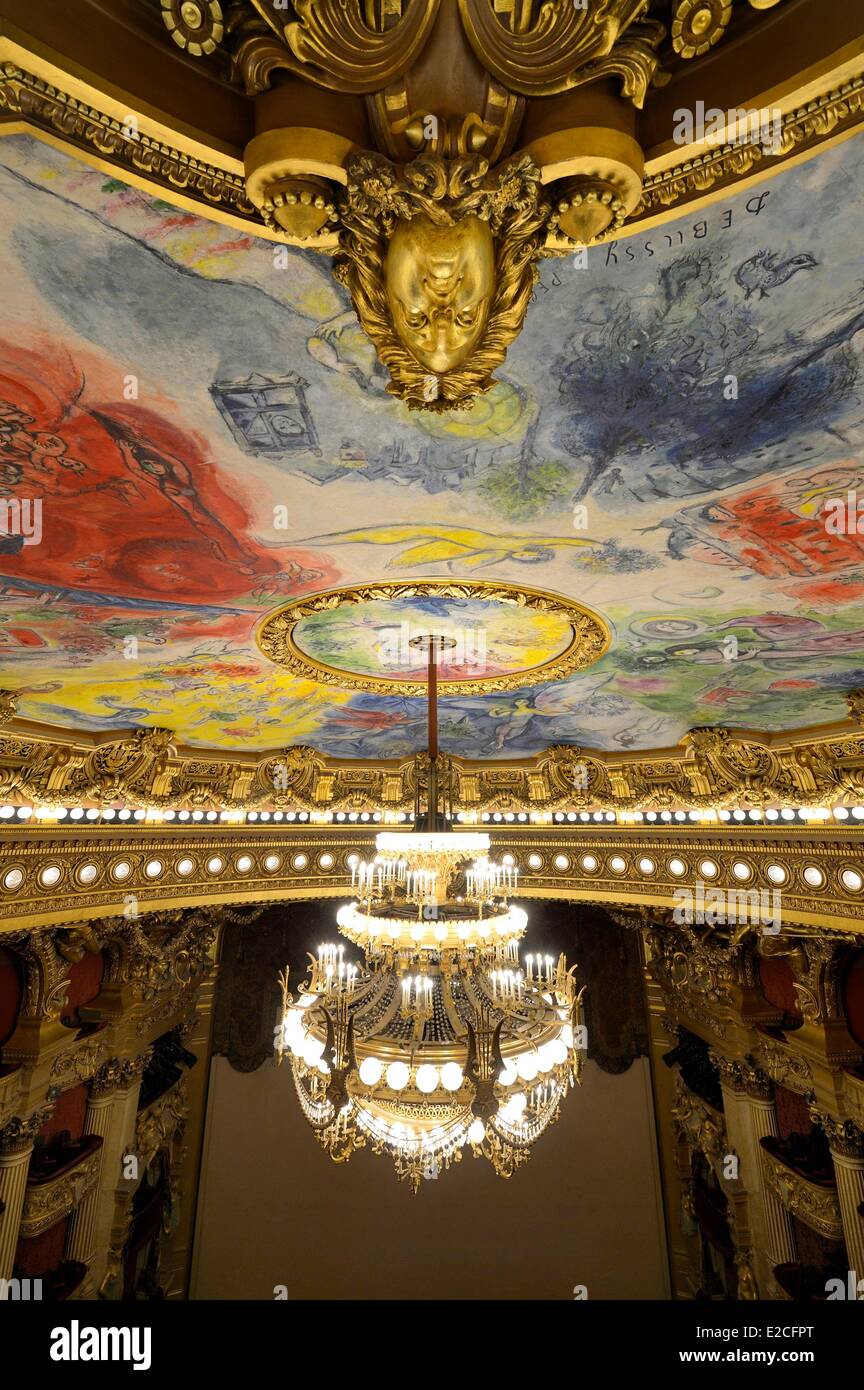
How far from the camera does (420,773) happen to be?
5977mm

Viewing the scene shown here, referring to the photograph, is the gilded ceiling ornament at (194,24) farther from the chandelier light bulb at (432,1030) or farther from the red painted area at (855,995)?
the red painted area at (855,995)

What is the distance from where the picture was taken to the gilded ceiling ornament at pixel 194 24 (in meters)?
1.34

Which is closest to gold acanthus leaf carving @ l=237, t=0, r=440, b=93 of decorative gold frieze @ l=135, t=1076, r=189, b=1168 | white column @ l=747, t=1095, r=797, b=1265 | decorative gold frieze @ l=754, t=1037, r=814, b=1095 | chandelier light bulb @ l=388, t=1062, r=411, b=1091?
chandelier light bulb @ l=388, t=1062, r=411, b=1091

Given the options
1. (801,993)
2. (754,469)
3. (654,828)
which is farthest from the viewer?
(654,828)

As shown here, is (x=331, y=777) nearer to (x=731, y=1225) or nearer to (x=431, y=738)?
(x=431, y=738)

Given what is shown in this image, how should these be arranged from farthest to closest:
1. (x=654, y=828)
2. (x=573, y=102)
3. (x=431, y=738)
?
(x=654, y=828), (x=431, y=738), (x=573, y=102)

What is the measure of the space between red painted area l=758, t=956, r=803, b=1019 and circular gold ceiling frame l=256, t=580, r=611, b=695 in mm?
7113

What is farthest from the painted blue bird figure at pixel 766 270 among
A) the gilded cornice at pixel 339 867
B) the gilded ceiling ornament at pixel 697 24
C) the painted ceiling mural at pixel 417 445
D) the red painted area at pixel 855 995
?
the red painted area at pixel 855 995

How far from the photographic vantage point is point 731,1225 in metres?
9.41

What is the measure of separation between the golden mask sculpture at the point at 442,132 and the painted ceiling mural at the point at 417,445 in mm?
345

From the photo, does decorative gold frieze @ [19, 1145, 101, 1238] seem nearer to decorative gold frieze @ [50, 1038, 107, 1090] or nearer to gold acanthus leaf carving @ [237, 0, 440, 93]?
decorative gold frieze @ [50, 1038, 107, 1090]

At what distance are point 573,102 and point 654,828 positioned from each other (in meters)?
8.58

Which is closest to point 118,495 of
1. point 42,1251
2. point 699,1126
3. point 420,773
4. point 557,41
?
point 557,41
